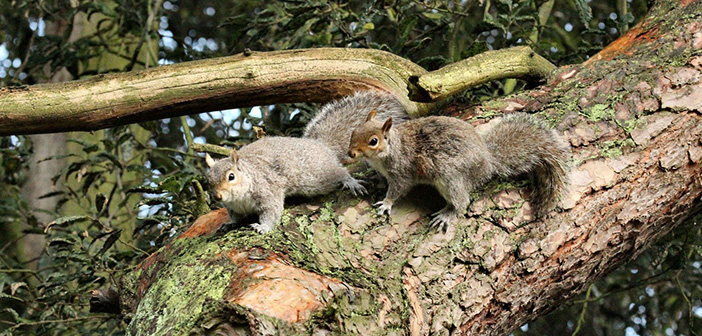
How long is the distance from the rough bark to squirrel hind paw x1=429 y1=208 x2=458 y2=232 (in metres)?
0.37

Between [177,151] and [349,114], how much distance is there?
829 millimetres

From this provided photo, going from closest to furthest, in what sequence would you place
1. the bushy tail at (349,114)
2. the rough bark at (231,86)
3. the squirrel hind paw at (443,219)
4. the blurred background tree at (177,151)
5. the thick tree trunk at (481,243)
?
the thick tree trunk at (481,243), the squirrel hind paw at (443,219), the rough bark at (231,86), the bushy tail at (349,114), the blurred background tree at (177,151)

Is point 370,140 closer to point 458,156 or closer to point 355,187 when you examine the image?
point 355,187

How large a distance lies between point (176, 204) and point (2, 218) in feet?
3.85

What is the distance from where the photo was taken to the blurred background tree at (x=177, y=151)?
2.55 meters

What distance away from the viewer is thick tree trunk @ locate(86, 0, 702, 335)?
4.89ft

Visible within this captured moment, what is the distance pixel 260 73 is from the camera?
214 cm

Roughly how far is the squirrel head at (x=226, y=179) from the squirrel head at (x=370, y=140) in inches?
13.0

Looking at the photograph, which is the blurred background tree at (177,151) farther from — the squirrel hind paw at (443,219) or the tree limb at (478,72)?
the squirrel hind paw at (443,219)

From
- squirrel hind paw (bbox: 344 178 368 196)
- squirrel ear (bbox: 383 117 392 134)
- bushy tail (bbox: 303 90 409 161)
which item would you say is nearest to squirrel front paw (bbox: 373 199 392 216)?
squirrel hind paw (bbox: 344 178 368 196)

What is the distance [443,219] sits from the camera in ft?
5.83

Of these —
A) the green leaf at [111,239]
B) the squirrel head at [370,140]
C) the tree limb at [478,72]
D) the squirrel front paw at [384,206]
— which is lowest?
the green leaf at [111,239]

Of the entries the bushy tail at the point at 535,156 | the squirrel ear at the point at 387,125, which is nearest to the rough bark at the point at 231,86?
the squirrel ear at the point at 387,125

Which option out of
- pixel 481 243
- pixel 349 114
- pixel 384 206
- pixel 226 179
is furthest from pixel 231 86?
pixel 481 243
